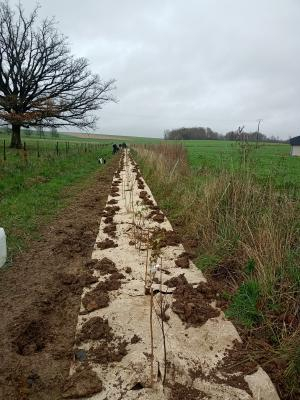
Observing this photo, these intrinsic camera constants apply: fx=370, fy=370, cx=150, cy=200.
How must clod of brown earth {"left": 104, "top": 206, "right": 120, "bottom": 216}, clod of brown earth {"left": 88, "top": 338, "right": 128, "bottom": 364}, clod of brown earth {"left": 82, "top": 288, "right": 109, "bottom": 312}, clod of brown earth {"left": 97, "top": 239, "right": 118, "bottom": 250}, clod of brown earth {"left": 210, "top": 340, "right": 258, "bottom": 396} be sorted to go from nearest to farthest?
clod of brown earth {"left": 210, "top": 340, "right": 258, "bottom": 396}, clod of brown earth {"left": 88, "top": 338, "right": 128, "bottom": 364}, clod of brown earth {"left": 82, "top": 288, "right": 109, "bottom": 312}, clod of brown earth {"left": 97, "top": 239, "right": 118, "bottom": 250}, clod of brown earth {"left": 104, "top": 206, "right": 120, "bottom": 216}

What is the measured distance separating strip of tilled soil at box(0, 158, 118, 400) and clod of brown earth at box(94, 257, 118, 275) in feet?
0.58

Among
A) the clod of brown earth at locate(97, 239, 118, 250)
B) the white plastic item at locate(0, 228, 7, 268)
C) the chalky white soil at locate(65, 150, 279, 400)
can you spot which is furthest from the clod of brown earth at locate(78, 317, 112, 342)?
the clod of brown earth at locate(97, 239, 118, 250)

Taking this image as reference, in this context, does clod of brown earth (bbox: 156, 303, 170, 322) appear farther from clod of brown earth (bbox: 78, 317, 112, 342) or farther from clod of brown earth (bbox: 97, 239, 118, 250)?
clod of brown earth (bbox: 97, 239, 118, 250)

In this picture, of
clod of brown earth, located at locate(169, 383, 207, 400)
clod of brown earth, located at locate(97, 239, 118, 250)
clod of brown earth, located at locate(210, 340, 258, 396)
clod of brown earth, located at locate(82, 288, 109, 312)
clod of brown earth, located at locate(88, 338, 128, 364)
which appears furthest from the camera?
clod of brown earth, located at locate(97, 239, 118, 250)

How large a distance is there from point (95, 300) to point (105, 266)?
0.91m

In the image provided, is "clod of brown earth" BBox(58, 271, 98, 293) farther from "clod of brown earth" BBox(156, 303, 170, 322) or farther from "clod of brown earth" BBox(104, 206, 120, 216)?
"clod of brown earth" BBox(104, 206, 120, 216)

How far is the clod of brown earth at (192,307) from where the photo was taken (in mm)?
3481

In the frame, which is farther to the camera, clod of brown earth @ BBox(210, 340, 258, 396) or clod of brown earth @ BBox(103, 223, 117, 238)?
clod of brown earth @ BBox(103, 223, 117, 238)

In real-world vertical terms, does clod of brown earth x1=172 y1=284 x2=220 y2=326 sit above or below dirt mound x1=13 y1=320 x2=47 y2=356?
above

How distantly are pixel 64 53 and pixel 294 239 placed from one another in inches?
1044

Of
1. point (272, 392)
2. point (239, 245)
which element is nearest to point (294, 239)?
point (239, 245)

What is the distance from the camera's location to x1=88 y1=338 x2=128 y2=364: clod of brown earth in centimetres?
289

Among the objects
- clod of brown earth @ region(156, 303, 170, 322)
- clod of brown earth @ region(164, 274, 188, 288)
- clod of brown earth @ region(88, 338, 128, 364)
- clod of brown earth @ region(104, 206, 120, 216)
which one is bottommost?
clod of brown earth @ region(88, 338, 128, 364)

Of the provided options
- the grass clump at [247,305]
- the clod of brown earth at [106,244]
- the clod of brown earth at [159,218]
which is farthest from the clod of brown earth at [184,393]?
the clod of brown earth at [159,218]
